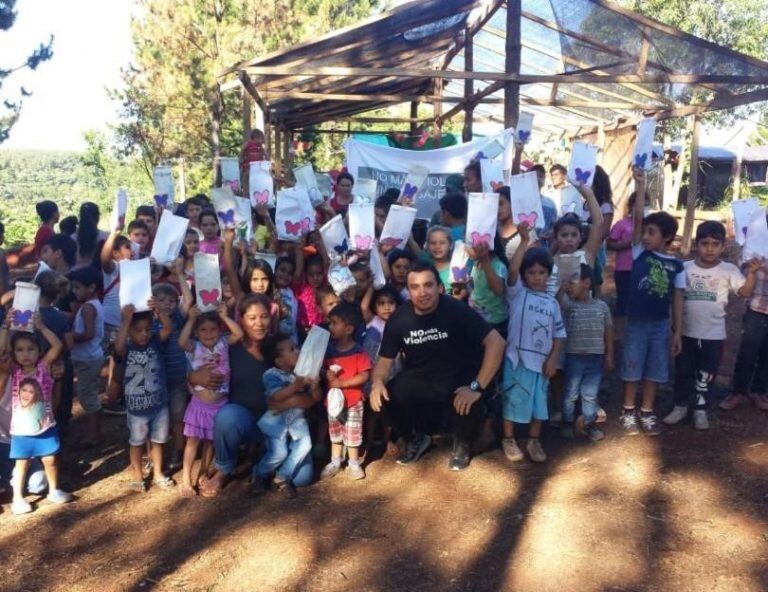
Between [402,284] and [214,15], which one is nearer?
[402,284]

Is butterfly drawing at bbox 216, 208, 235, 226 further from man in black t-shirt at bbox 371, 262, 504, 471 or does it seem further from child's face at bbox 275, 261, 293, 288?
man in black t-shirt at bbox 371, 262, 504, 471

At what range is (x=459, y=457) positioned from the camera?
4.52 m

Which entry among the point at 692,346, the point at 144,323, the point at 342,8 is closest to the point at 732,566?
the point at 692,346

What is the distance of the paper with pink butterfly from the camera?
18.7 feet

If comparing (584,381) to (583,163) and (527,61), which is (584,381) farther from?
(527,61)

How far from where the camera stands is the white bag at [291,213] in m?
4.91

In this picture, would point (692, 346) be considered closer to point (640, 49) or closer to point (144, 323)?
point (144, 323)

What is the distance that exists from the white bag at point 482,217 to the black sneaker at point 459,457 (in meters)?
1.32

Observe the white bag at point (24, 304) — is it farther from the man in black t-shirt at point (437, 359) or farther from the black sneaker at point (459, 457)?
the black sneaker at point (459, 457)

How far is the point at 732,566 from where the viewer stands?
3338 millimetres

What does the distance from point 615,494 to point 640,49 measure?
582 centimetres

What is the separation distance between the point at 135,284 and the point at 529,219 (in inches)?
99.2

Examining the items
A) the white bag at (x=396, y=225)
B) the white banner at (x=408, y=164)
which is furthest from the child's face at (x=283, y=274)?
the white banner at (x=408, y=164)

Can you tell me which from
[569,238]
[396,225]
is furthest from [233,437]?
[569,238]
